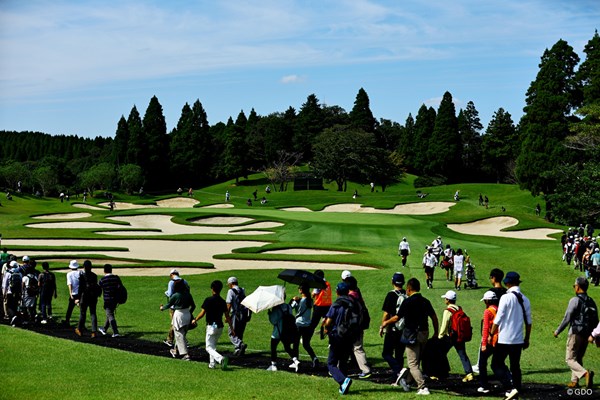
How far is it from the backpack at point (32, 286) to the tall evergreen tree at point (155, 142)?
94.2 metres

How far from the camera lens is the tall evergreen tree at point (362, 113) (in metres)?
131

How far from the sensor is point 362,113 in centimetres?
13188

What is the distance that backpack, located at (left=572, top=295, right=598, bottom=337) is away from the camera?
1381cm

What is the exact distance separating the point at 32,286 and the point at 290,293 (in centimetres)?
996

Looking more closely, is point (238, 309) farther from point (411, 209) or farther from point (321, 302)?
point (411, 209)

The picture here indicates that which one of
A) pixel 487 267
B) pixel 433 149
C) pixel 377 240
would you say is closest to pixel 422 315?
pixel 487 267

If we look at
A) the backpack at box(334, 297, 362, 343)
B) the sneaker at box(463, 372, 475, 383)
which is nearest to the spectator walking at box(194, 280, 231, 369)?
the backpack at box(334, 297, 362, 343)

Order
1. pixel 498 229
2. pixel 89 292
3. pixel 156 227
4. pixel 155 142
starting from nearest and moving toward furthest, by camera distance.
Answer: pixel 89 292, pixel 498 229, pixel 156 227, pixel 155 142

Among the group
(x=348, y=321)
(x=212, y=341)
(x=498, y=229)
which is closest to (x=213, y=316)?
(x=212, y=341)

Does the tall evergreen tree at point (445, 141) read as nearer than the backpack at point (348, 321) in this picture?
No

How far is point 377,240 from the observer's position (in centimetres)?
5256

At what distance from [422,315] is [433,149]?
102 metres

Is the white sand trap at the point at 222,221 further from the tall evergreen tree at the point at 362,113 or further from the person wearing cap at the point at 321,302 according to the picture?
the tall evergreen tree at the point at 362,113

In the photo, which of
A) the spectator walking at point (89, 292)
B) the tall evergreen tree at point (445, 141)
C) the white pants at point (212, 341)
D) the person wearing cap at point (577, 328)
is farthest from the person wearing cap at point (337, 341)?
the tall evergreen tree at point (445, 141)
